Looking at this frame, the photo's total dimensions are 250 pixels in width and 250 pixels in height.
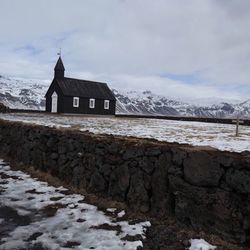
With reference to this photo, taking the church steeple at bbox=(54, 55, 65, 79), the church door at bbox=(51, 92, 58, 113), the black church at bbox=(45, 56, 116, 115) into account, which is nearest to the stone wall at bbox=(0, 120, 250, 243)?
the black church at bbox=(45, 56, 116, 115)

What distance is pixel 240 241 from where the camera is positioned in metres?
6.86

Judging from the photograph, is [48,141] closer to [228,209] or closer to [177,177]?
[177,177]

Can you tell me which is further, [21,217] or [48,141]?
[48,141]

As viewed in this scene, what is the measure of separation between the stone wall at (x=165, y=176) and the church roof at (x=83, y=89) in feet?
146

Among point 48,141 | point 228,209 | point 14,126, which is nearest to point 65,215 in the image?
point 228,209

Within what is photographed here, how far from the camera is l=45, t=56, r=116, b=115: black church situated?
5581 centimetres

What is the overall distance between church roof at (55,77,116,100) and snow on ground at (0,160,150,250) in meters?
46.1

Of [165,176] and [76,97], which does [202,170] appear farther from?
[76,97]

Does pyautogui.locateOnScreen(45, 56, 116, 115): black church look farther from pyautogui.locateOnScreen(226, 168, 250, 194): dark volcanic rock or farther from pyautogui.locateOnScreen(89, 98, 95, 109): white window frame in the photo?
pyautogui.locateOnScreen(226, 168, 250, 194): dark volcanic rock

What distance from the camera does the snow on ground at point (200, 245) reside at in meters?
6.62

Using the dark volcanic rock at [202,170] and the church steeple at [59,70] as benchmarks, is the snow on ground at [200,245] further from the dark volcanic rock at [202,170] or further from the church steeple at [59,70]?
the church steeple at [59,70]

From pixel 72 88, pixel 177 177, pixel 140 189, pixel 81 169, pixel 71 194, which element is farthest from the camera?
pixel 72 88

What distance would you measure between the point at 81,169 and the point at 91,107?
4820 centimetres

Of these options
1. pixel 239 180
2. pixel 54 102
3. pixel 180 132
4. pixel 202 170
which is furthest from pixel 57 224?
pixel 54 102
